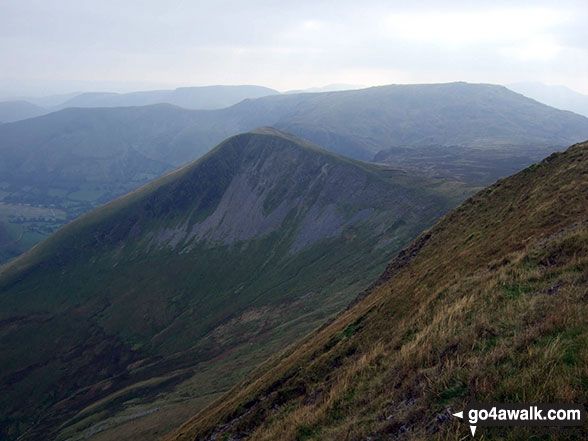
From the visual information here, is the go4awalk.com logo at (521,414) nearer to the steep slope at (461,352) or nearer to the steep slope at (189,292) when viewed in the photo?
the steep slope at (461,352)

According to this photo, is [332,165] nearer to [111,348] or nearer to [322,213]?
[322,213]

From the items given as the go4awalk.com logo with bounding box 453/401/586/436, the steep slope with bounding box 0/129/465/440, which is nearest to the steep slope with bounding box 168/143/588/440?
the go4awalk.com logo with bounding box 453/401/586/436

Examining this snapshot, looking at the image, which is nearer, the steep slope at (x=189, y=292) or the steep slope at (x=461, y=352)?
the steep slope at (x=461, y=352)

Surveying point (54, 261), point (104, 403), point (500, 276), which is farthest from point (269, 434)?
point (54, 261)

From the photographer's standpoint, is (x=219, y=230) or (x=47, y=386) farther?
(x=219, y=230)

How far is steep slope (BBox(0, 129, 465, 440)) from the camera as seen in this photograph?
9675cm

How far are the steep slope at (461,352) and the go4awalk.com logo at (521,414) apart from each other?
0.19 metres

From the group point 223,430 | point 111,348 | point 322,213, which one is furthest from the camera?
point 322,213

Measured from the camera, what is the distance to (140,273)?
170750mm

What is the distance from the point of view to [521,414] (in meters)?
7.96

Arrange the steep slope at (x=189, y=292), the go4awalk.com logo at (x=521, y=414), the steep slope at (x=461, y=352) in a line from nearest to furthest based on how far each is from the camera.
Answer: the go4awalk.com logo at (x=521, y=414), the steep slope at (x=461, y=352), the steep slope at (x=189, y=292)

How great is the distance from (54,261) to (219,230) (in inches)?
3917

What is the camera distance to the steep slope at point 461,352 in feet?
29.2

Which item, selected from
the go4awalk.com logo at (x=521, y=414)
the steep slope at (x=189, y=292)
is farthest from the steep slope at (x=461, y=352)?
the steep slope at (x=189, y=292)
